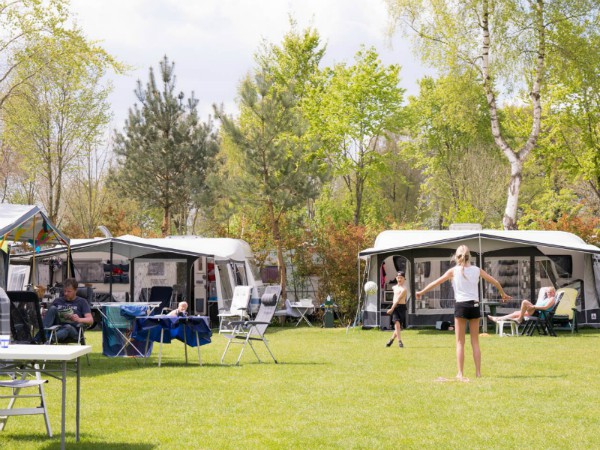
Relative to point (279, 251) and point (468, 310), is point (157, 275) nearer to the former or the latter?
point (279, 251)

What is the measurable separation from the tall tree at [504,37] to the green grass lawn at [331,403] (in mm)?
10199

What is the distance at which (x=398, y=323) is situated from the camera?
42.5 ft

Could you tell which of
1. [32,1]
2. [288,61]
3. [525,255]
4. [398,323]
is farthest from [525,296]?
[288,61]

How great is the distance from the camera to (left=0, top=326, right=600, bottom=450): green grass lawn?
18.3 feet

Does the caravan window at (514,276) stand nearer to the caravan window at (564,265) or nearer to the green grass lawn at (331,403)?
the caravan window at (564,265)

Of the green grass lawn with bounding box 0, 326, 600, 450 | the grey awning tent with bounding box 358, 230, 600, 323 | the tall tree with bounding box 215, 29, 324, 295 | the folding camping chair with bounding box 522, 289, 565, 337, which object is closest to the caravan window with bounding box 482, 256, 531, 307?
the grey awning tent with bounding box 358, 230, 600, 323

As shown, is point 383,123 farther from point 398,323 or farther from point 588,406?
point 588,406

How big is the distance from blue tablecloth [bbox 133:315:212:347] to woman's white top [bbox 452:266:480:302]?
3116 mm

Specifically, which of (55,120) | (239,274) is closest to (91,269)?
(239,274)

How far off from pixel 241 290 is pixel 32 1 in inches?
363

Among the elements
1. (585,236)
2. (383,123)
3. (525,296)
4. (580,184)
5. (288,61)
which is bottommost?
(525,296)

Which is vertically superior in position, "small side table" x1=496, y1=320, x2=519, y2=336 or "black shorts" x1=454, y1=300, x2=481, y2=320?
"black shorts" x1=454, y1=300, x2=481, y2=320

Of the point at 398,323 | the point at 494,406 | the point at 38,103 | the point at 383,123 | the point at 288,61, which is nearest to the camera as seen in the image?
the point at 494,406

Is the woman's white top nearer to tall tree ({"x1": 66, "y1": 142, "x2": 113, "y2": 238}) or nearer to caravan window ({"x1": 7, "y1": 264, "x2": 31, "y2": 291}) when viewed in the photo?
caravan window ({"x1": 7, "y1": 264, "x2": 31, "y2": 291})
